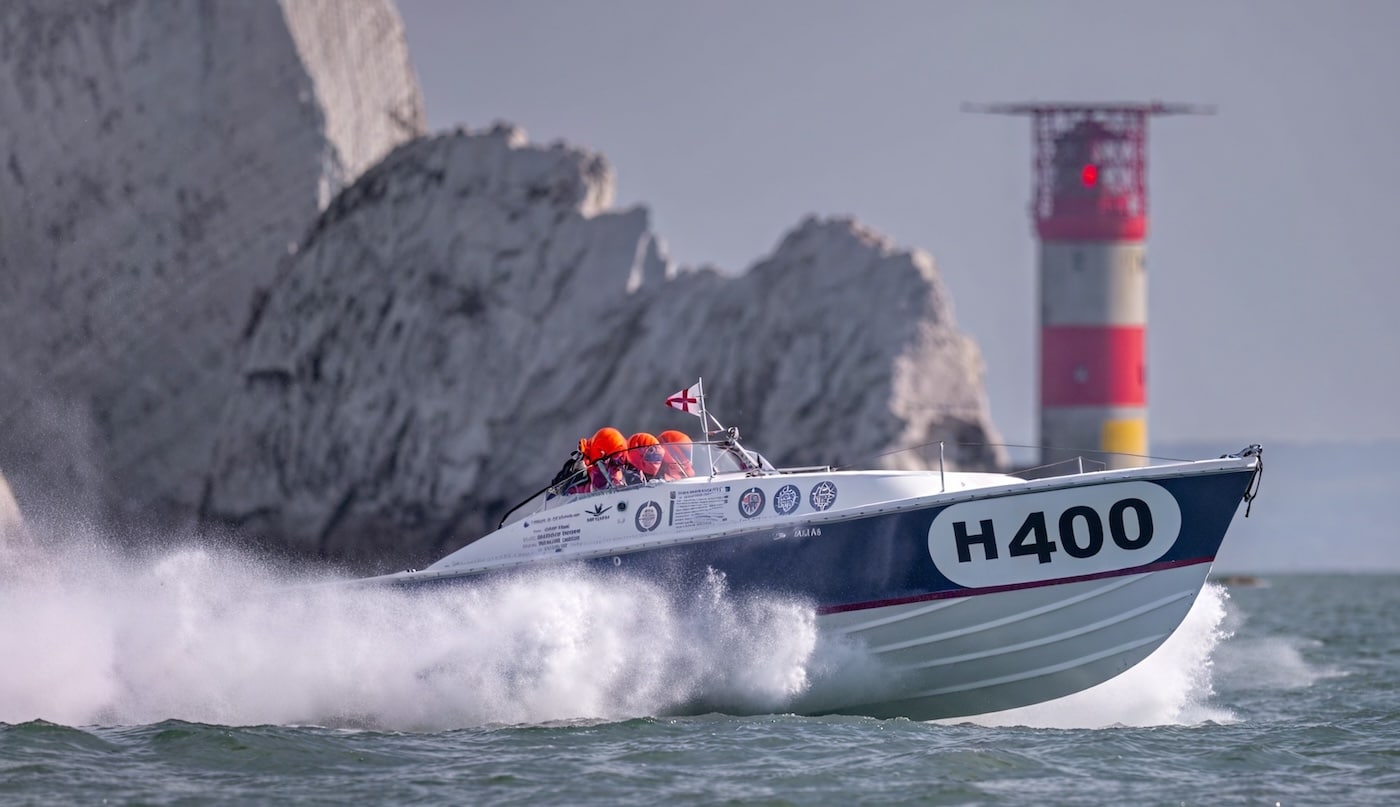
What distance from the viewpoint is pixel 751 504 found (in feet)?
48.7

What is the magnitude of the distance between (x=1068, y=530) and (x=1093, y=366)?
2865 centimetres

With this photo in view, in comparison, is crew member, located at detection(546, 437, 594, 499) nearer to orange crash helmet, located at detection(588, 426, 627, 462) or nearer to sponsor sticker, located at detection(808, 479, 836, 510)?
orange crash helmet, located at detection(588, 426, 627, 462)

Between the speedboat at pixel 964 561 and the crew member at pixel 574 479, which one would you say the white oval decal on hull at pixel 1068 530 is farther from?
the crew member at pixel 574 479

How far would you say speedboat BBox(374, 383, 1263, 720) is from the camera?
14203 mm

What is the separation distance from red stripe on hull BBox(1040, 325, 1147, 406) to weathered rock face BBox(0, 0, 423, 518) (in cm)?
1701

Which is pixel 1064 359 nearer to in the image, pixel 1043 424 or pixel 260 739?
pixel 1043 424

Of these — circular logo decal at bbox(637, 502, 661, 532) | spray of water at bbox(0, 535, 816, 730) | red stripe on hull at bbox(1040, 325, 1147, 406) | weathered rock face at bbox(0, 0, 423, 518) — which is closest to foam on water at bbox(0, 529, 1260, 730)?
spray of water at bbox(0, 535, 816, 730)

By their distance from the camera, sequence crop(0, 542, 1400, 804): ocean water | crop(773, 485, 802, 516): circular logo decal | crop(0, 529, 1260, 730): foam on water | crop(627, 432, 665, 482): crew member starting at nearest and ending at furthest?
1. crop(0, 542, 1400, 804): ocean water
2. crop(0, 529, 1260, 730): foam on water
3. crop(773, 485, 802, 516): circular logo decal
4. crop(627, 432, 665, 482): crew member

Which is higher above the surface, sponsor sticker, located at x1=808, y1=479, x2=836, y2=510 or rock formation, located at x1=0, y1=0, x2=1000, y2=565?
rock formation, located at x1=0, y1=0, x2=1000, y2=565

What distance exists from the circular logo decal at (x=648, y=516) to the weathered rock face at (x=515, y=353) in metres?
19.7

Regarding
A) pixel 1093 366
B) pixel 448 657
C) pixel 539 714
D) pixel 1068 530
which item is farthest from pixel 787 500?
pixel 1093 366

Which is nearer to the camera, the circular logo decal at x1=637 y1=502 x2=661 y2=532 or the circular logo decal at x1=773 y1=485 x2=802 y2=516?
the circular logo decal at x1=773 y1=485 x2=802 y2=516

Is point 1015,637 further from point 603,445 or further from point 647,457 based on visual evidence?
point 603,445

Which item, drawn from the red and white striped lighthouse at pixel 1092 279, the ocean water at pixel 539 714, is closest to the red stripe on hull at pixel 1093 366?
the red and white striped lighthouse at pixel 1092 279
